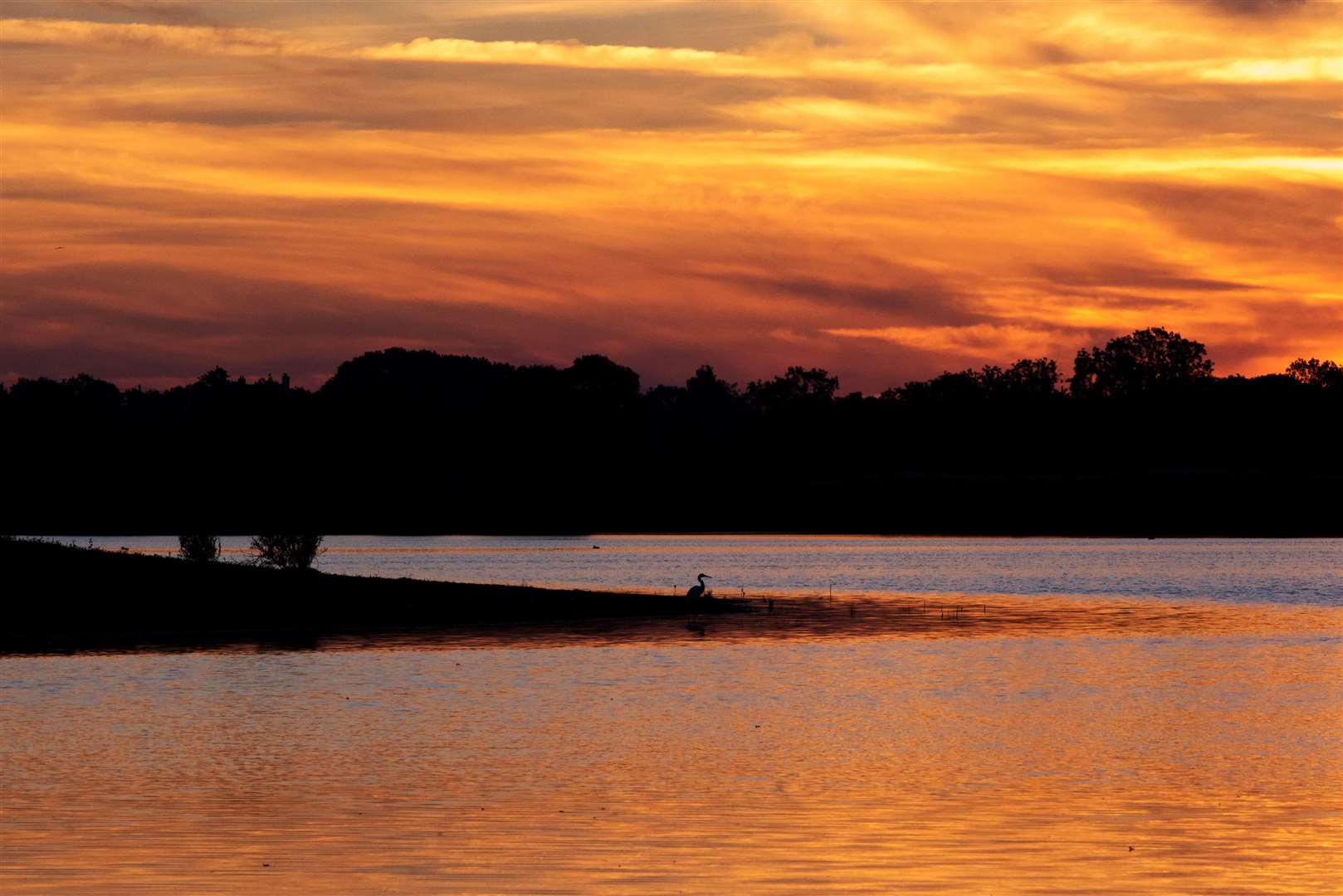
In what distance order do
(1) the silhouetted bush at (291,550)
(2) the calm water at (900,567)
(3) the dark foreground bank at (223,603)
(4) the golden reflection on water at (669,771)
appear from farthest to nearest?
(2) the calm water at (900,567) → (1) the silhouetted bush at (291,550) → (3) the dark foreground bank at (223,603) → (4) the golden reflection on water at (669,771)

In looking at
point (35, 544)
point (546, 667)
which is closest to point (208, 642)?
point (546, 667)

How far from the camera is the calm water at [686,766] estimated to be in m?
20.5

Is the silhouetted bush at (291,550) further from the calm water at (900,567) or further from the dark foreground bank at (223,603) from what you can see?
the calm water at (900,567)

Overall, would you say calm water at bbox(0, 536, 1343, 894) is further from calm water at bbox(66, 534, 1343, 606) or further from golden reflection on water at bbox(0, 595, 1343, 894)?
calm water at bbox(66, 534, 1343, 606)

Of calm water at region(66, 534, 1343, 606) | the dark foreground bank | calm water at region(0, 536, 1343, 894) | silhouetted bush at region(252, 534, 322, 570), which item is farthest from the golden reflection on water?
calm water at region(66, 534, 1343, 606)

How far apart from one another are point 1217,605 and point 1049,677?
130 ft

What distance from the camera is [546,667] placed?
47.7m

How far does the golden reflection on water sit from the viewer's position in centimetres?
2042

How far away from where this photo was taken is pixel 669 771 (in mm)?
29281

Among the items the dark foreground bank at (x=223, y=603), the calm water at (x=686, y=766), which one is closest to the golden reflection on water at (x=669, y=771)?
the calm water at (x=686, y=766)

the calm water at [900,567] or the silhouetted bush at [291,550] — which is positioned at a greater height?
the silhouetted bush at [291,550]

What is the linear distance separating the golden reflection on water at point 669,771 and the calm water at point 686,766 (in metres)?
0.10

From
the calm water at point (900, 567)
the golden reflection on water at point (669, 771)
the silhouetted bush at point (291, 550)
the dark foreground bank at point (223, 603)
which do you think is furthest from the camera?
the calm water at point (900, 567)

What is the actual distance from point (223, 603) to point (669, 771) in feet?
118
